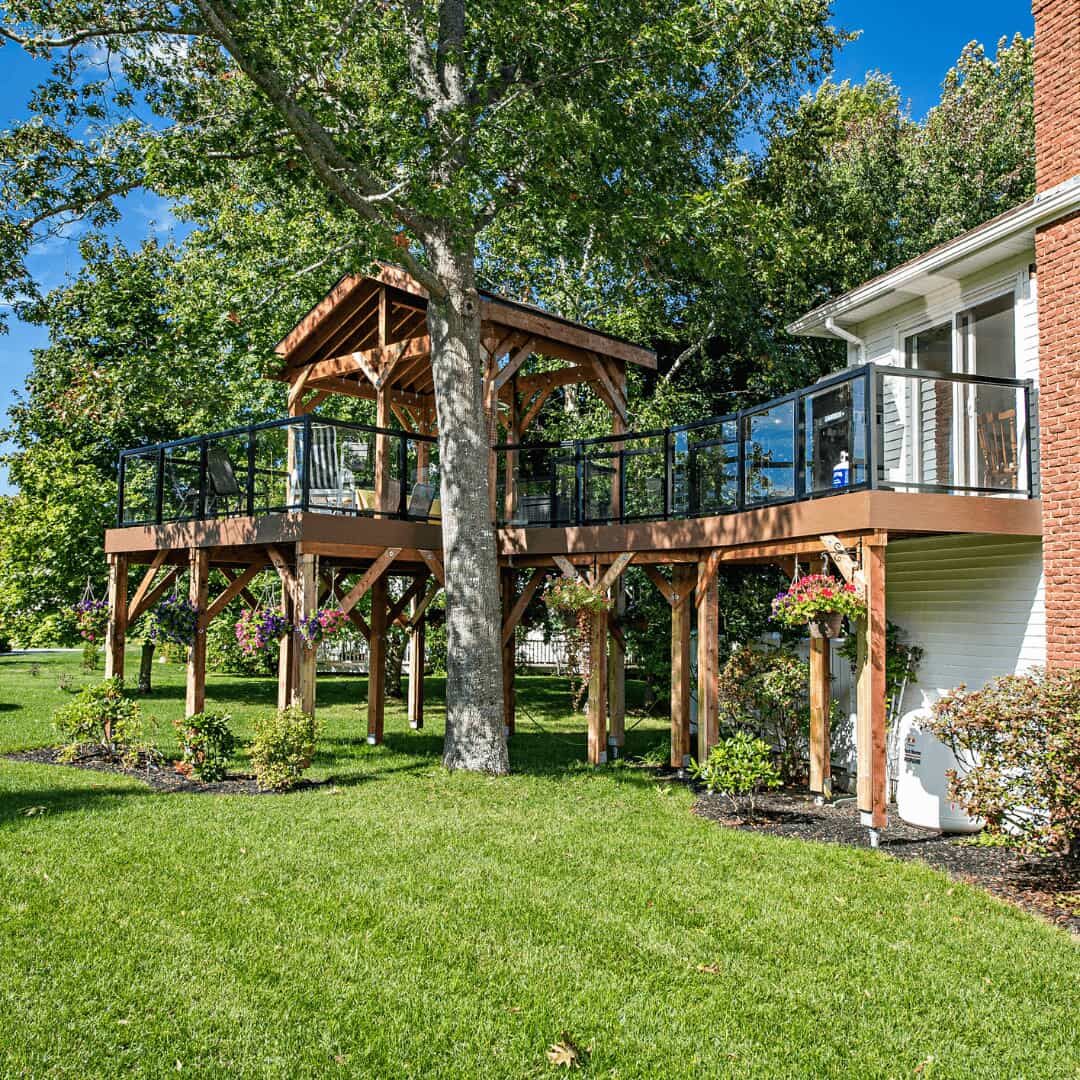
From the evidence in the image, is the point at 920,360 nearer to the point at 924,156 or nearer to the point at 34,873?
the point at 34,873

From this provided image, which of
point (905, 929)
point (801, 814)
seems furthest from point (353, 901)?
point (801, 814)

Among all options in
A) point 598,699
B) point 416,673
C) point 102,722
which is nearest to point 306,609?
point 102,722

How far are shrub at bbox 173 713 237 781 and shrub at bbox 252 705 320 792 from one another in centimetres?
67

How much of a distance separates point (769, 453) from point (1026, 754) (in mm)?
4377

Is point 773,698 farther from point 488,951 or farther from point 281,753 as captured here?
point 488,951

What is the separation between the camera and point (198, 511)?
1353cm

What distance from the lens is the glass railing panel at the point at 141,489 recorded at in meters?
15.0

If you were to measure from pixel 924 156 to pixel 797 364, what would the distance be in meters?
7.88

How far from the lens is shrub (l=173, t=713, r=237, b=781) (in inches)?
435

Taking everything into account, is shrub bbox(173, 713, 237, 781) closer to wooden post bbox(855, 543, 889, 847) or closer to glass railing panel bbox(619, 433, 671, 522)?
glass railing panel bbox(619, 433, 671, 522)

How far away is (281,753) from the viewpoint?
34.8 ft

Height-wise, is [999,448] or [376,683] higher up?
[999,448]

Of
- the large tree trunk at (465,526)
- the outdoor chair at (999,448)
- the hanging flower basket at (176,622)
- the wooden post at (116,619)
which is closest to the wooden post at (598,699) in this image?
the large tree trunk at (465,526)

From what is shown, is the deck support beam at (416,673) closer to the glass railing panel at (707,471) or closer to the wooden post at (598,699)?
the wooden post at (598,699)
